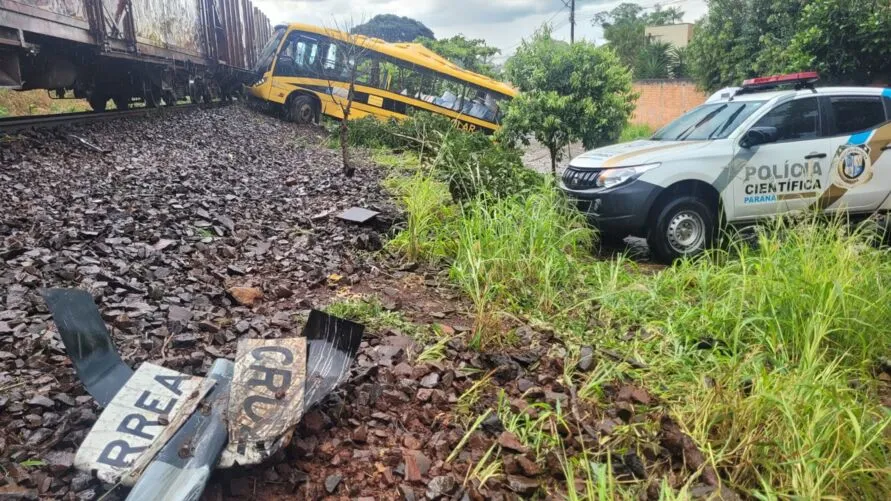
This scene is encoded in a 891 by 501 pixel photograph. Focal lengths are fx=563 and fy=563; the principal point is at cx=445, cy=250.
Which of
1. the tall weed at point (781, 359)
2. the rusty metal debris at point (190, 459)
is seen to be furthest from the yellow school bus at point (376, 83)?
the rusty metal debris at point (190, 459)

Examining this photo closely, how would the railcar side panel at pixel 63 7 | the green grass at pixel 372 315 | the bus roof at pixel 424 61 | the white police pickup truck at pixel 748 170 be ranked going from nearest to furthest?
the green grass at pixel 372 315 < the white police pickup truck at pixel 748 170 < the railcar side panel at pixel 63 7 < the bus roof at pixel 424 61

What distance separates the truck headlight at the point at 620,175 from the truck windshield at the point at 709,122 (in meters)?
0.85

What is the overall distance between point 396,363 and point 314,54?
1369cm

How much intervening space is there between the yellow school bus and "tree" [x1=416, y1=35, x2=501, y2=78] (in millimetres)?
16745

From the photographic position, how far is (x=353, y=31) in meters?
8.36

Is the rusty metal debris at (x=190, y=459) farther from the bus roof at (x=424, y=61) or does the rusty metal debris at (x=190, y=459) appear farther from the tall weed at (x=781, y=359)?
the bus roof at (x=424, y=61)

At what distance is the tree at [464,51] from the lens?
3148cm

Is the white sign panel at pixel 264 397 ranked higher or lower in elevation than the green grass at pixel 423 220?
lower

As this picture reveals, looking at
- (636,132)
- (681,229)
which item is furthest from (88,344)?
(636,132)

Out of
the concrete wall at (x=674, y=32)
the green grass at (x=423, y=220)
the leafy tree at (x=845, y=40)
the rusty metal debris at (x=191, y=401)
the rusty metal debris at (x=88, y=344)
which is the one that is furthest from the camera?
the concrete wall at (x=674, y=32)

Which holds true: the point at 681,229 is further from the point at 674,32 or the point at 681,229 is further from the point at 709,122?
the point at 674,32

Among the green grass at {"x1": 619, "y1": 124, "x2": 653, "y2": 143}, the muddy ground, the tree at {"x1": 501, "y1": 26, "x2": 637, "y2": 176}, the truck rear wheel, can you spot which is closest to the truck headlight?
the truck rear wheel

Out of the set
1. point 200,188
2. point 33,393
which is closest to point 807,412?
point 33,393

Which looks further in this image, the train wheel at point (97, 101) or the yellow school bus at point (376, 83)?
the yellow school bus at point (376, 83)
